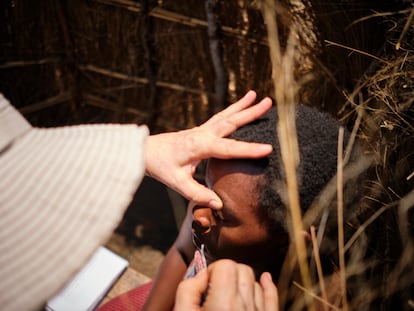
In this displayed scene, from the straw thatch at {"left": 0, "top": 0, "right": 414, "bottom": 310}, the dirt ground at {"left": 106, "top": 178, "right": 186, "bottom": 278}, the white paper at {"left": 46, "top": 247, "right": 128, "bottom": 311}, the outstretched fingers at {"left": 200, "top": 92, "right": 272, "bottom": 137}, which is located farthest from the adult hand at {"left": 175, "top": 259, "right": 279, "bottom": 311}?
the dirt ground at {"left": 106, "top": 178, "right": 186, "bottom": 278}

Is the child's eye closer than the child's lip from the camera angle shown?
Yes

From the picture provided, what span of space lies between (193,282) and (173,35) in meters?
2.47

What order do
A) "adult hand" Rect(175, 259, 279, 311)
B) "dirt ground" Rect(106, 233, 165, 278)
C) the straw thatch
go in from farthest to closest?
"dirt ground" Rect(106, 233, 165, 278), the straw thatch, "adult hand" Rect(175, 259, 279, 311)

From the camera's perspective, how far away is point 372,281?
1444 mm

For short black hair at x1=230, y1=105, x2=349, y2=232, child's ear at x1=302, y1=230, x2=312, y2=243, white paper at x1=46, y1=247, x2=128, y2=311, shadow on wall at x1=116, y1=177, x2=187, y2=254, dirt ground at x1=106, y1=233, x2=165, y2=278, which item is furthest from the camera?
shadow on wall at x1=116, y1=177, x2=187, y2=254

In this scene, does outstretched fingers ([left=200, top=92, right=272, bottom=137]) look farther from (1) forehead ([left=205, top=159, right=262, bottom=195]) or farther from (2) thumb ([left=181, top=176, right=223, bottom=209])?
(2) thumb ([left=181, top=176, right=223, bottom=209])

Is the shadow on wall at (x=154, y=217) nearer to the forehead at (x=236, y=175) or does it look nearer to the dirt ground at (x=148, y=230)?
the dirt ground at (x=148, y=230)

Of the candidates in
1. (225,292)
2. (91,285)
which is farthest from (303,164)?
(91,285)

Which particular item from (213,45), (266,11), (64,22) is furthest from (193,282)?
(64,22)

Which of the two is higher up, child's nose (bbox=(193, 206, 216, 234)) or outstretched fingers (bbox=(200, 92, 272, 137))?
outstretched fingers (bbox=(200, 92, 272, 137))

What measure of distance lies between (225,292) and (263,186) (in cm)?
38

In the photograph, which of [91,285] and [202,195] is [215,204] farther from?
[91,285]

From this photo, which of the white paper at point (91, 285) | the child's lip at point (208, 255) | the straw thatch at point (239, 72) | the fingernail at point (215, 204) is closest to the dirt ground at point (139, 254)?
the white paper at point (91, 285)

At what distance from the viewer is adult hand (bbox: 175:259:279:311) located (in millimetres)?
940
